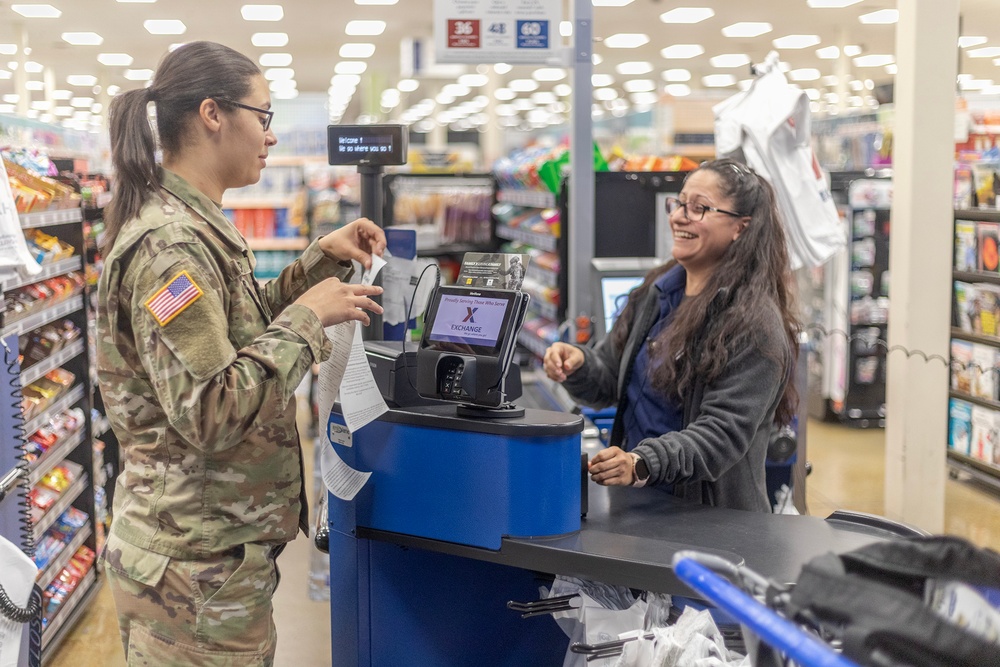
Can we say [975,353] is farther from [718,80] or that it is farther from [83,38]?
[718,80]

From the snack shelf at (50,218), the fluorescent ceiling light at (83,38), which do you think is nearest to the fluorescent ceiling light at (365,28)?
the fluorescent ceiling light at (83,38)

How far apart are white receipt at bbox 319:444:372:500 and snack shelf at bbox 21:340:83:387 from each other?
1.73 meters

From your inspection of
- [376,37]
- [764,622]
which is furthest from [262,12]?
[764,622]

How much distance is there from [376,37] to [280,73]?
575 centimetres

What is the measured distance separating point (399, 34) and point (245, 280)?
51.2 feet

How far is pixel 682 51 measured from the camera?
19.0 m

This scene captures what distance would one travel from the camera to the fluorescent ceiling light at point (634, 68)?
2095 centimetres

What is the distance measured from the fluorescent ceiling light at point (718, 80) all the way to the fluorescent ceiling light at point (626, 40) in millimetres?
5291

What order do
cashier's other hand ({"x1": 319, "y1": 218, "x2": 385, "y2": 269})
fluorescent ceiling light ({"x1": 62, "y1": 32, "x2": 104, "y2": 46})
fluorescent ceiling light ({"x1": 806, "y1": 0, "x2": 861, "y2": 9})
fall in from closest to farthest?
cashier's other hand ({"x1": 319, "y1": 218, "x2": 385, "y2": 269}) → fluorescent ceiling light ({"x1": 806, "y1": 0, "x2": 861, "y2": 9}) → fluorescent ceiling light ({"x1": 62, "y1": 32, "x2": 104, "y2": 46})

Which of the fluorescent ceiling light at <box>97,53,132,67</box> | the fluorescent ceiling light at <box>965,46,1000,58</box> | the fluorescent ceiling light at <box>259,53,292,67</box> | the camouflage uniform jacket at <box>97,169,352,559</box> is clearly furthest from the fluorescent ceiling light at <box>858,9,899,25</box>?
the camouflage uniform jacket at <box>97,169,352,559</box>

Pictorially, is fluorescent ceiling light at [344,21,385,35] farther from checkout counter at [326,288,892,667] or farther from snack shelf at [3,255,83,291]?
checkout counter at [326,288,892,667]

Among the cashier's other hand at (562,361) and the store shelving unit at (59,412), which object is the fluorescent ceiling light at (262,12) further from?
the cashier's other hand at (562,361)

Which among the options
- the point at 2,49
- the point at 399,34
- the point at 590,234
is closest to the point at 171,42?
the point at 2,49

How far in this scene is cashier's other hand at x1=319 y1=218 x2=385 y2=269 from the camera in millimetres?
2230
